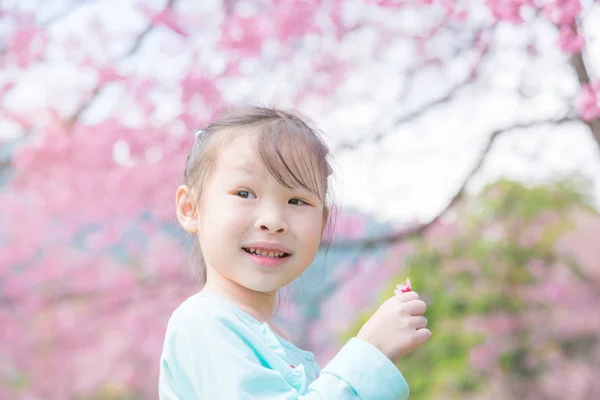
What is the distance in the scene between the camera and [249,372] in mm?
928

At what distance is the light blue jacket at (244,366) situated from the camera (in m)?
0.92

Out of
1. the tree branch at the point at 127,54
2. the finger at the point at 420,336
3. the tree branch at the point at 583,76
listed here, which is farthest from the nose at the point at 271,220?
the tree branch at the point at 127,54

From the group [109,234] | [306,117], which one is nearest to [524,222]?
[109,234]

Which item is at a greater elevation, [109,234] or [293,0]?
[293,0]

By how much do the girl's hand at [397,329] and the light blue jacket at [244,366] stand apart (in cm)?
2

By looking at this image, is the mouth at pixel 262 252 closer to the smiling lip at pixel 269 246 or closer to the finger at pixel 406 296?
the smiling lip at pixel 269 246

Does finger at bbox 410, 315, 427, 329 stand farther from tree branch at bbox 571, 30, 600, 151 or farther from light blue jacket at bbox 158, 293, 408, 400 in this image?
tree branch at bbox 571, 30, 600, 151

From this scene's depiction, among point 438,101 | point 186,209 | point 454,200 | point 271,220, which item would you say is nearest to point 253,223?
point 271,220

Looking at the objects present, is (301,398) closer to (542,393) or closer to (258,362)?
(258,362)

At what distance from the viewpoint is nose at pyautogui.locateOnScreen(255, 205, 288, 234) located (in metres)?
1.03

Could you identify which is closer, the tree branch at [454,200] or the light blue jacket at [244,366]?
the light blue jacket at [244,366]

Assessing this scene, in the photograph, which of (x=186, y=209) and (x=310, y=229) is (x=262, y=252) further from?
(x=186, y=209)

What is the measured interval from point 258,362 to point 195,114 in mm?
3282

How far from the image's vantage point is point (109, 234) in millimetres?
4625
